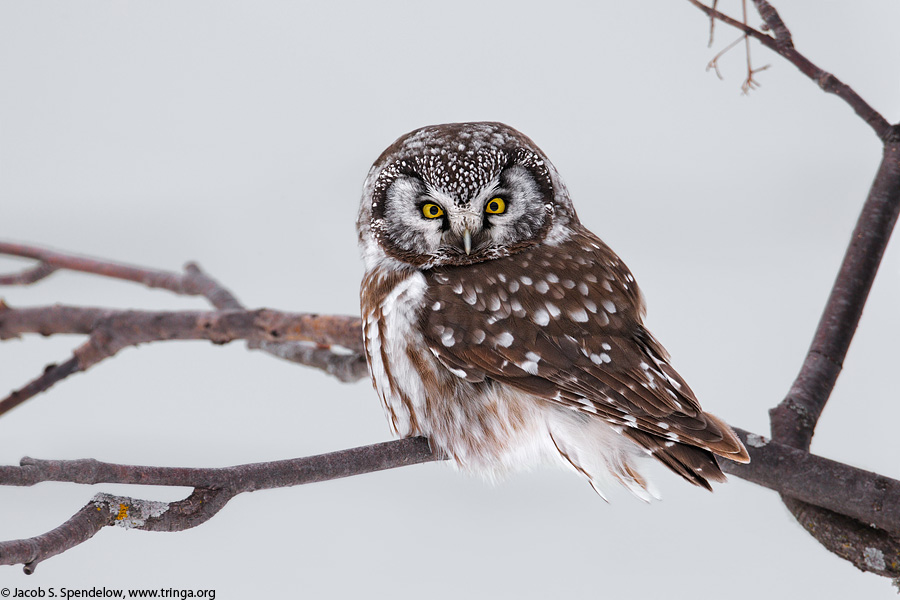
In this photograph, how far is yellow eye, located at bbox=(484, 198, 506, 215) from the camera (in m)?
1.58

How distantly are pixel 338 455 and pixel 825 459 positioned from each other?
95cm

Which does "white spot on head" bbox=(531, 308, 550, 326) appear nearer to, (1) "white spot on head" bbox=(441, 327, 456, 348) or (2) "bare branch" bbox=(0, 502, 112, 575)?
(1) "white spot on head" bbox=(441, 327, 456, 348)

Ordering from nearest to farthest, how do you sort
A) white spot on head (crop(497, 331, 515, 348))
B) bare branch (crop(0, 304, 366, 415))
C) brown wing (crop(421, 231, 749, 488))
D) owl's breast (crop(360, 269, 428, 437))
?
brown wing (crop(421, 231, 749, 488))
white spot on head (crop(497, 331, 515, 348))
owl's breast (crop(360, 269, 428, 437))
bare branch (crop(0, 304, 366, 415))

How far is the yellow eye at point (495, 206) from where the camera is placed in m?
1.58

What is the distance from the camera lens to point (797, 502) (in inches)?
65.9

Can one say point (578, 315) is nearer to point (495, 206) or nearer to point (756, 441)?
Result: point (495, 206)

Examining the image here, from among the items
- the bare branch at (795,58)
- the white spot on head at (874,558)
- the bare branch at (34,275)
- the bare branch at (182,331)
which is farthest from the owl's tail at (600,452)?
the bare branch at (34,275)

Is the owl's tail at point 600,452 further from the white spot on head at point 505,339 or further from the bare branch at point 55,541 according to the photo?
the bare branch at point 55,541

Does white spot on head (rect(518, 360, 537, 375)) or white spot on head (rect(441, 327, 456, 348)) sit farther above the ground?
white spot on head (rect(441, 327, 456, 348))

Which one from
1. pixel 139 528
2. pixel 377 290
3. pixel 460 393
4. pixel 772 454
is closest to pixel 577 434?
pixel 460 393

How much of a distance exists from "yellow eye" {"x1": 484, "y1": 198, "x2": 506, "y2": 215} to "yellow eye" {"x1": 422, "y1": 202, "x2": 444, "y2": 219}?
3.6 inches

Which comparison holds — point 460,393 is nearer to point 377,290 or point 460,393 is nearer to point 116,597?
point 377,290

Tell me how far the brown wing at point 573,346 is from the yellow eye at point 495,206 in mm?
98

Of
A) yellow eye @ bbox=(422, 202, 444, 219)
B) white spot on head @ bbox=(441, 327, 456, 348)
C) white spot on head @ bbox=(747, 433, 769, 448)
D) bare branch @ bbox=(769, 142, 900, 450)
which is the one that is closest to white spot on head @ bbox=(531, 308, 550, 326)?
white spot on head @ bbox=(441, 327, 456, 348)
